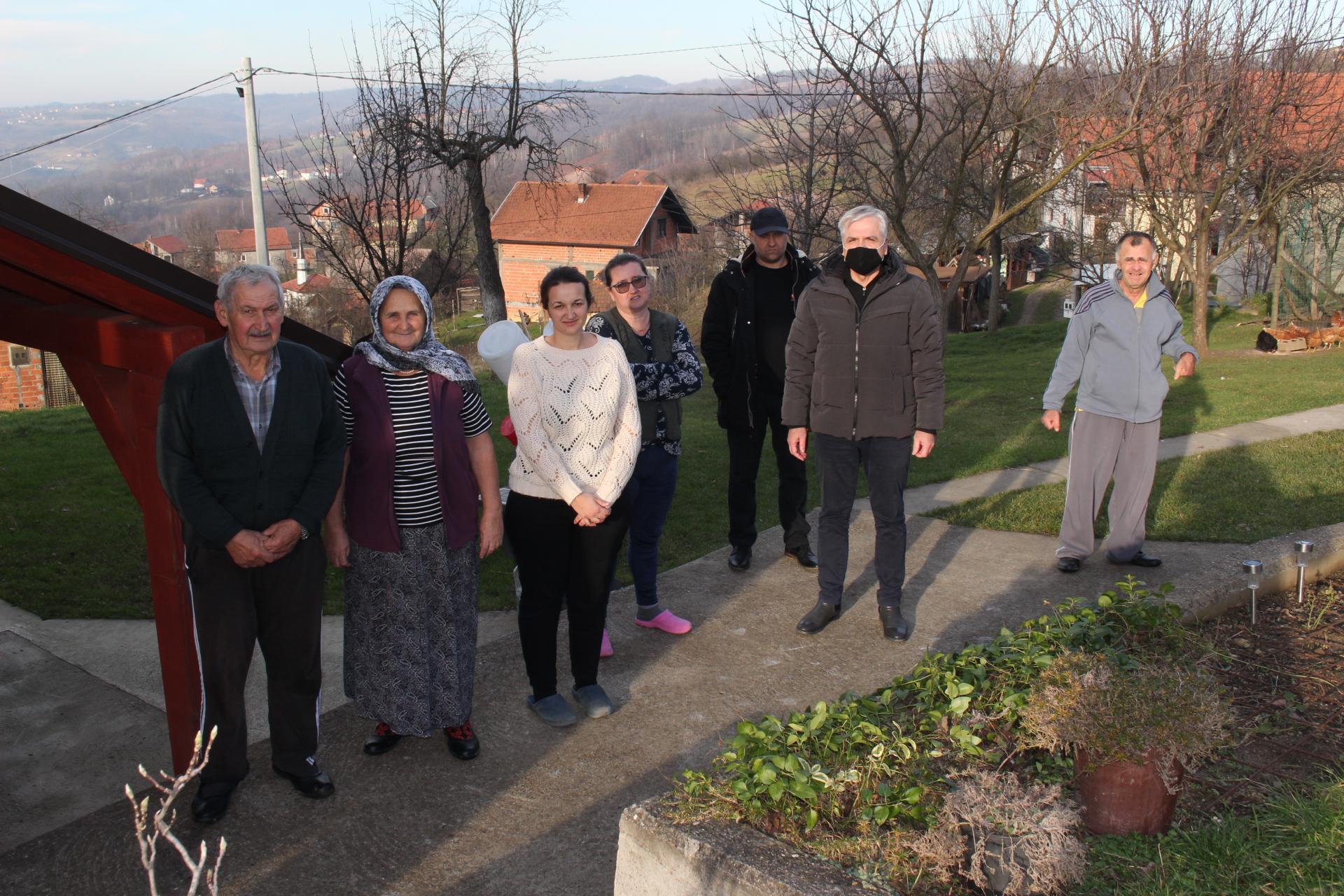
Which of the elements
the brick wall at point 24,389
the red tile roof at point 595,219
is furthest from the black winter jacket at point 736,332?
the red tile roof at point 595,219

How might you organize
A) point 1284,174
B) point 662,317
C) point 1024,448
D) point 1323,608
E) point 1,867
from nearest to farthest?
point 1,867
point 1323,608
point 662,317
point 1024,448
point 1284,174

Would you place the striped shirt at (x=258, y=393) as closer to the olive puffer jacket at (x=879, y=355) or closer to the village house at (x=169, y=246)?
the olive puffer jacket at (x=879, y=355)

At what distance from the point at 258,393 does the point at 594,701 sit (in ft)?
5.73

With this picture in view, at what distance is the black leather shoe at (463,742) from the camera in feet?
12.6

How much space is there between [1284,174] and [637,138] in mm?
38802

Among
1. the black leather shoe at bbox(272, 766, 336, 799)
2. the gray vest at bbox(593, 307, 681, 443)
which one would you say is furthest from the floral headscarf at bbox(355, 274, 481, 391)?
the black leather shoe at bbox(272, 766, 336, 799)

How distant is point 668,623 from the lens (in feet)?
16.4

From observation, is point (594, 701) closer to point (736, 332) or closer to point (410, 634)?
point (410, 634)

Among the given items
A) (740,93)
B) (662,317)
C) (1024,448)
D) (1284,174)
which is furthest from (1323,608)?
(1284,174)

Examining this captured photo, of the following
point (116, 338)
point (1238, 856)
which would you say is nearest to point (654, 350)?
point (116, 338)

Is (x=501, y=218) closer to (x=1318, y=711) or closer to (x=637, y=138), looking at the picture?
(x=637, y=138)

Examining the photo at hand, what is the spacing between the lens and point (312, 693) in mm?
3629

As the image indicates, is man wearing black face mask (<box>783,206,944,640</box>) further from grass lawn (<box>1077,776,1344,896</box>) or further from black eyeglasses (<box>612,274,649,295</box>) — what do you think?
grass lawn (<box>1077,776,1344,896</box>)

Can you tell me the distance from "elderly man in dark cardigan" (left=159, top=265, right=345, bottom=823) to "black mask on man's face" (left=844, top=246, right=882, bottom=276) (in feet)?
7.47
